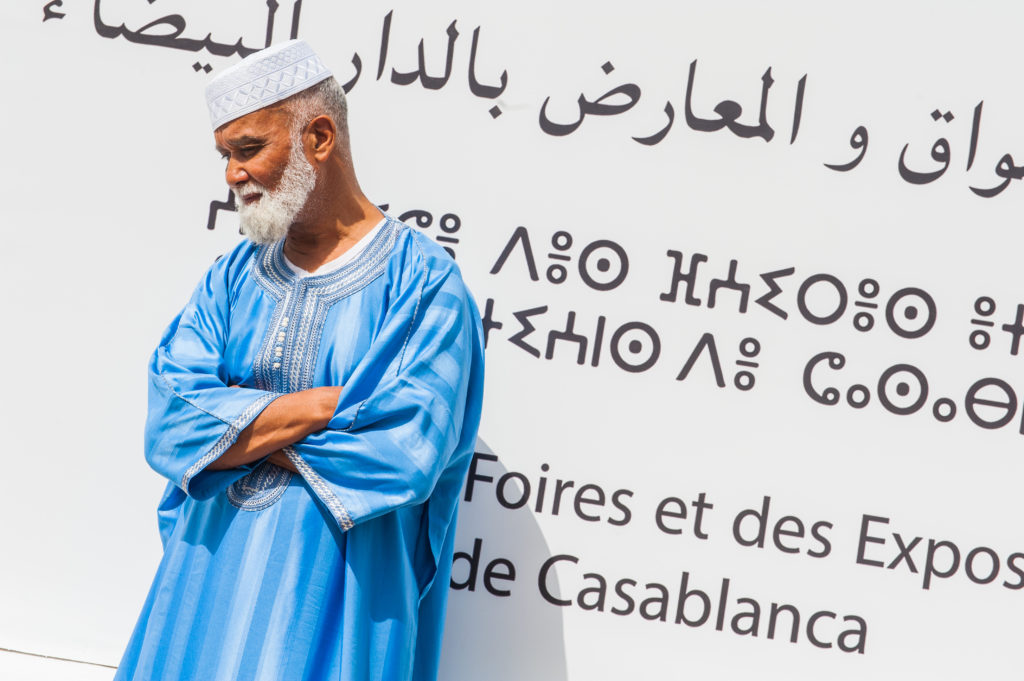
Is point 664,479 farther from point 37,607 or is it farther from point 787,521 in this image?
point 37,607

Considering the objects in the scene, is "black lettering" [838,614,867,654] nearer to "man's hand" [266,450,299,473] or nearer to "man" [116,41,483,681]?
"man" [116,41,483,681]

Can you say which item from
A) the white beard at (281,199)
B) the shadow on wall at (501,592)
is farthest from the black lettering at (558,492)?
the white beard at (281,199)

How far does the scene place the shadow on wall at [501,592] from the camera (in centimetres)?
267

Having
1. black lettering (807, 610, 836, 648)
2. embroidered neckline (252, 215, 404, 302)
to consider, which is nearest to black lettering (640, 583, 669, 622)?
black lettering (807, 610, 836, 648)

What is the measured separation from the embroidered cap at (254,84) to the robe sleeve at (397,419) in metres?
0.48

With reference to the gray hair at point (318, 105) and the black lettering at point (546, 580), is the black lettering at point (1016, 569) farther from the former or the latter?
the gray hair at point (318, 105)

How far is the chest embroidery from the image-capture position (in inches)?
75.8

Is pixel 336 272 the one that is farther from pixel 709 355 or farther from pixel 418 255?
pixel 709 355

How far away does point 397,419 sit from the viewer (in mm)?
1866

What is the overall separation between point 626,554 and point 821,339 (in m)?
0.80

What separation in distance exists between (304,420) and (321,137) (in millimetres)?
612

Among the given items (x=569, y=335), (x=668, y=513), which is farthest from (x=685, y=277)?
(x=668, y=513)

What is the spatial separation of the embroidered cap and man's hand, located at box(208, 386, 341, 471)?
0.60 meters

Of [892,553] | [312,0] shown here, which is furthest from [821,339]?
[312,0]
